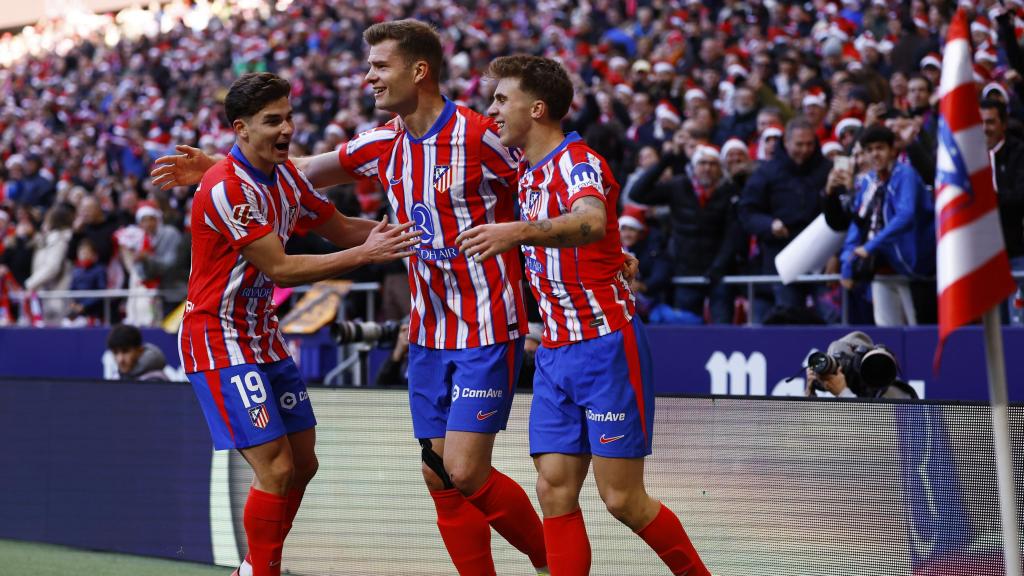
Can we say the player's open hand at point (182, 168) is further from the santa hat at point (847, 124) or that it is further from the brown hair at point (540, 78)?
the santa hat at point (847, 124)

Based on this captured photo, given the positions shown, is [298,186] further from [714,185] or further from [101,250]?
[101,250]

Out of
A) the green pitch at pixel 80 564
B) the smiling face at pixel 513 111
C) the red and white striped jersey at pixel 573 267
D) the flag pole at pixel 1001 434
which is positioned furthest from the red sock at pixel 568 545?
the green pitch at pixel 80 564

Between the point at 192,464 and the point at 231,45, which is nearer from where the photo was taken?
the point at 192,464

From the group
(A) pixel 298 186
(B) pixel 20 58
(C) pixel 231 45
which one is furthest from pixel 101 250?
(B) pixel 20 58

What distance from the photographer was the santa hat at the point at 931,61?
1194cm

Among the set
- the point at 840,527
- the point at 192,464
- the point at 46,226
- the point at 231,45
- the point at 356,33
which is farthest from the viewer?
the point at 231,45

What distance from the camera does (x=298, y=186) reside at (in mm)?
5594

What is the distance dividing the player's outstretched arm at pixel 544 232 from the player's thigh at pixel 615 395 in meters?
0.51

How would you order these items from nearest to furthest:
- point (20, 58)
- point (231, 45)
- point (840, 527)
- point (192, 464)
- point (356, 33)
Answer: point (840, 527)
point (192, 464)
point (356, 33)
point (231, 45)
point (20, 58)

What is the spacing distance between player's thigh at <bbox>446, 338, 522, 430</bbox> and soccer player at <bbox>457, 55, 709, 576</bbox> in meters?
0.26

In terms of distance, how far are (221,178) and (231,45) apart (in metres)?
24.9

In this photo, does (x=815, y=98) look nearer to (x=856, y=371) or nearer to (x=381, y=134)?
(x=856, y=371)

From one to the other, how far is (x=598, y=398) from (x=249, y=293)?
154 centimetres

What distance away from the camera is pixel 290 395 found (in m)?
5.48
